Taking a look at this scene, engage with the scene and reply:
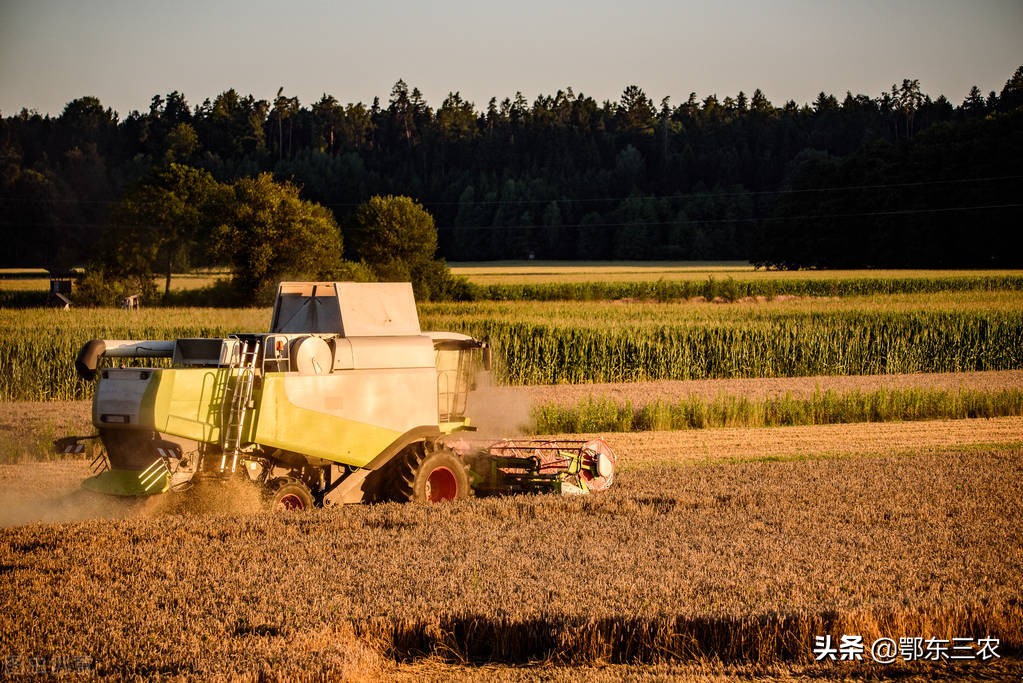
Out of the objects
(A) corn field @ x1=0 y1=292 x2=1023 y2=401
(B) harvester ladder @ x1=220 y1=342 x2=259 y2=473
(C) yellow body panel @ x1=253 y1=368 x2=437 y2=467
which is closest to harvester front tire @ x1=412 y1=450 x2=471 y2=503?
(C) yellow body panel @ x1=253 y1=368 x2=437 y2=467

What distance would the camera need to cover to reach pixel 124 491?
10.5 metres

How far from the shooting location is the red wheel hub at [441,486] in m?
12.6

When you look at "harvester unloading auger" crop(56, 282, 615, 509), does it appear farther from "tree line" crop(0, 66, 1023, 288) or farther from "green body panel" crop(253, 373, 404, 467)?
"tree line" crop(0, 66, 1023, 288)

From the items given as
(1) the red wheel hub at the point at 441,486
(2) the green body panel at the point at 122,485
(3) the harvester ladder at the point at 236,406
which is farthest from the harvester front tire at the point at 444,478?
(2) the green body panel at the point at 122,485

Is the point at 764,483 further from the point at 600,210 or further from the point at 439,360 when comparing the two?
the point at 600,210

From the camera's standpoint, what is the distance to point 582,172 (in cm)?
12938

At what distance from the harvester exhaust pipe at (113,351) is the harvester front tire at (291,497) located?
1.86m

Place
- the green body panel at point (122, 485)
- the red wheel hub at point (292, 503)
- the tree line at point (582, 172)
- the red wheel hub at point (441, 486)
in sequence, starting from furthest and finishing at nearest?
the tree line at point (582, 172) → the red wheel hub at point (441, 486) → the red wheel hub at point (292, 503) → the green body panel at point (122, 485)

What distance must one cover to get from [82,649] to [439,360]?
6086 millimetres

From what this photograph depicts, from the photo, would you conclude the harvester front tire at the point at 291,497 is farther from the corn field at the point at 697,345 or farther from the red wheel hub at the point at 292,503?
the corn field at the point at 697,345

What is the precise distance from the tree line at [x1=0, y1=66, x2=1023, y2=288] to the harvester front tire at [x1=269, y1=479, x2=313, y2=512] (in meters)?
47.9

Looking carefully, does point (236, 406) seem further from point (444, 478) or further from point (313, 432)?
point (444, 478)

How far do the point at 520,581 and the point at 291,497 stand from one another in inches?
135

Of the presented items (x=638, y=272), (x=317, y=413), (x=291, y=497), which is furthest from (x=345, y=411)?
(x=638, y=272)
